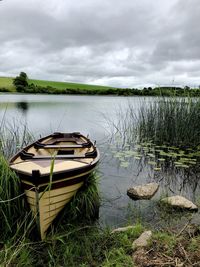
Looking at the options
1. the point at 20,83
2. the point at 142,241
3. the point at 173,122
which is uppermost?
the point at 20,83

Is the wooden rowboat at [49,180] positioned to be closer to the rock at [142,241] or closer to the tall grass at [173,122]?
the rock at [142,241]

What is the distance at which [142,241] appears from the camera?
3.29 metres

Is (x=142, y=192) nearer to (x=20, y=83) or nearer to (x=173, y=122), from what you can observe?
(x=173, y=122)

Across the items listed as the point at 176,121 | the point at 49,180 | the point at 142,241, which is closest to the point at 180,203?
the point at 142,241

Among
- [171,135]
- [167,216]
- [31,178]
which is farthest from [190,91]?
[31,178]

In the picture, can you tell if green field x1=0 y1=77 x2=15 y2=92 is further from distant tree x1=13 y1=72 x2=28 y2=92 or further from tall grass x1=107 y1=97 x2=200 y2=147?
tall grass x1=107 y1=97 x2=200 y2=147

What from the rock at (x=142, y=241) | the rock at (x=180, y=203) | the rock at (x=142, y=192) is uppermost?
the rock at (x=142, y=241)

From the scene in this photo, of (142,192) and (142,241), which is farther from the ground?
(142,241)

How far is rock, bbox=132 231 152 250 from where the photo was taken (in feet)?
10.6

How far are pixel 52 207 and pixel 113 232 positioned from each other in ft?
3.07

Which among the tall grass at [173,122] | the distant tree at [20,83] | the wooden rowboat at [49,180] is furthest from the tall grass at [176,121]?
the distant tree at [20,83]

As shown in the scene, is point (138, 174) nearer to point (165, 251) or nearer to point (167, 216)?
point (167, 216)

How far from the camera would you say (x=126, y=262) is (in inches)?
118

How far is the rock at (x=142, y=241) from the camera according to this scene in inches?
127
